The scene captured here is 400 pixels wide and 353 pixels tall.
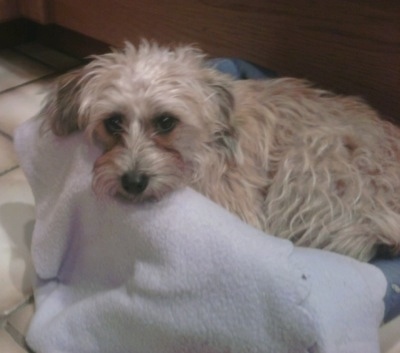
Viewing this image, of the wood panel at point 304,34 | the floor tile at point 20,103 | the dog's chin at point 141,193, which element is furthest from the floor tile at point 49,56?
the dog's chin at point 141,193

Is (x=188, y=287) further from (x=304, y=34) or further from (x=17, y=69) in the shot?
(x=17, y=69)

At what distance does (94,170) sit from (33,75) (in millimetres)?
1264

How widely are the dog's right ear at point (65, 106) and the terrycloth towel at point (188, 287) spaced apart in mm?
33

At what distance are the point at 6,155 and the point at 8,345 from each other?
0.73 m

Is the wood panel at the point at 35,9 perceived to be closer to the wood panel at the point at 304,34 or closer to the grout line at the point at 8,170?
the wood panel at the point at 304,34

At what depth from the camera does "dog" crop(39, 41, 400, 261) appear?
1155 mm

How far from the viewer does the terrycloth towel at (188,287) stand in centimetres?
102

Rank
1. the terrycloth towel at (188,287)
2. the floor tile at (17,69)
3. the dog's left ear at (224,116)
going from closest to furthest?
the terrycloth towel at (188,287)
the dog's left ear at (224,116)
the floor tile at (17,69)

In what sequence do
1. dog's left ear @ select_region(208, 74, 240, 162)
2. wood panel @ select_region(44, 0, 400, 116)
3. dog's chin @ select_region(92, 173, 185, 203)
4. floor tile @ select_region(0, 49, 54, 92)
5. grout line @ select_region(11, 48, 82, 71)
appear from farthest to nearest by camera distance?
1. grout line @ select_region(11, 48, 82, 71)
2. floor tile @ select_region(0, 49, 54, 92)
3. wood panel @ select_region(44, 0, 400, 116)
4. dog's left ear @ select_region(208, 74, 240, 162)
5. dog's chin @ select_region(92, 173, 185, 203)

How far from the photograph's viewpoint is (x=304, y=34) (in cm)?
155

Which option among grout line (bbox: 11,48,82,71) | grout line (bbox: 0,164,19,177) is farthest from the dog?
grout line (bbox: 11,48,82,71)

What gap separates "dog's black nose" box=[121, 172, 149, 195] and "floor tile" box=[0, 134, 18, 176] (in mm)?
734

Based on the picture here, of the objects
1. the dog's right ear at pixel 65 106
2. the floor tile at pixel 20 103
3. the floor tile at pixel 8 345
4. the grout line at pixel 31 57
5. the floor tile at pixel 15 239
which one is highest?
the dog's right ear at pixel 65 106

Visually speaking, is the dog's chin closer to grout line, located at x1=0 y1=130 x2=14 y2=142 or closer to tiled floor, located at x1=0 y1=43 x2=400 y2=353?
tiled floor, located at x1=0 y1=43 x2=400 y2=353
